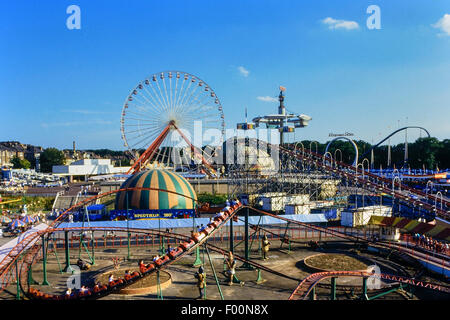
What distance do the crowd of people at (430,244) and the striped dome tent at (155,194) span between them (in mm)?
18609

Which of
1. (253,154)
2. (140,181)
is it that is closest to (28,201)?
(140,181)

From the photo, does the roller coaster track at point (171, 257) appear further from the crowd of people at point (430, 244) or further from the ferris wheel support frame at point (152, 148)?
the ferris wheel support frame at point (152, 148)

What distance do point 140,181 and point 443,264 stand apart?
26417mm

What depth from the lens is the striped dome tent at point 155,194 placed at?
35344mm

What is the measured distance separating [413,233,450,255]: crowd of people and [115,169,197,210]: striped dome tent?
18609mm

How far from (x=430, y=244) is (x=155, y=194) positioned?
75.7 ft

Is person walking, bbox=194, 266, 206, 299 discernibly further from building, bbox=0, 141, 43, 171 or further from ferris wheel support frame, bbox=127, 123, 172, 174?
building, bbox=0, 141, 43, 171

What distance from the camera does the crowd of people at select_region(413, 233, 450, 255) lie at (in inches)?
816

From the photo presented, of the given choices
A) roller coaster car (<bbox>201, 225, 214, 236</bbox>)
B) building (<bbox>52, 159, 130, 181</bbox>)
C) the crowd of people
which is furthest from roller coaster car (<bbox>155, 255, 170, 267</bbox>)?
building (<bbox>52, 159, 130, 181</bbox>)

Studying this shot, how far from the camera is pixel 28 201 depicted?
4788 cm

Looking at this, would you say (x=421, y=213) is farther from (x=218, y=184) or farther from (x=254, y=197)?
(x=218, y=184)

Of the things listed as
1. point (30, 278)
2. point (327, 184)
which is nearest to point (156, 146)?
point (327, 184)

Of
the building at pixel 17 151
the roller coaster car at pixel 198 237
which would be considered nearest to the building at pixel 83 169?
the building at pixel 17 151

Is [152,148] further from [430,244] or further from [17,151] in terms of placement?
[17,151]
